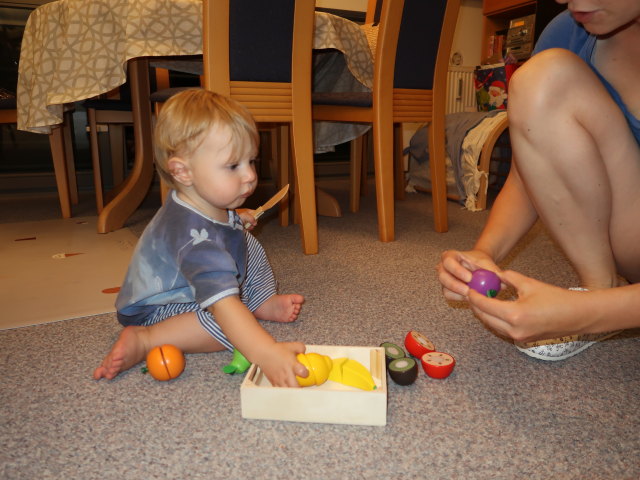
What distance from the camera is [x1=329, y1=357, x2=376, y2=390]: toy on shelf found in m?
0.65

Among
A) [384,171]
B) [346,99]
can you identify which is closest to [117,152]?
[346,99]

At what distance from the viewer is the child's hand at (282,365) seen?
64 centimetres

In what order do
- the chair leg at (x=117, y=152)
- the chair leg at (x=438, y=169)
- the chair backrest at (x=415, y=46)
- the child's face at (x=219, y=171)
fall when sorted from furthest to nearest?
the chair leg at (x=117, y=152), the chair leg at (x=438, y=169), the chair backrest at (x=415, y=46), the child's face at (x=219, y=171)

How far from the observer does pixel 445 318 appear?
97 cm

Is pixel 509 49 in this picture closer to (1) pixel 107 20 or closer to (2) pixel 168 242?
(1) pixel 107 20

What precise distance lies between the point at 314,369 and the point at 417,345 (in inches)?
8.3

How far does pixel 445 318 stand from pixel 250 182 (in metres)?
0.47

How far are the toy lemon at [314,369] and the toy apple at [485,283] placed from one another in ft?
0.77

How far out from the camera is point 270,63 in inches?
52.5

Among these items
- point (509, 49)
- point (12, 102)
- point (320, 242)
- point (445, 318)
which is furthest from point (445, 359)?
point (509, 49)

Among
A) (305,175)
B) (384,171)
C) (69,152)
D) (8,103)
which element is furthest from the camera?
(69,152)

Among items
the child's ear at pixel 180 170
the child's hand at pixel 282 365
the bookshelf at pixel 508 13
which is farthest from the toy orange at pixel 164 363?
the bookshelf at pixel 508 13

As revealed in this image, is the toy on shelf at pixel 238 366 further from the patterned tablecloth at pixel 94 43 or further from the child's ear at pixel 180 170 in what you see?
the patterned tablecloth at pixel 94 43

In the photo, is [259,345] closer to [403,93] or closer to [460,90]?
[403,93]
